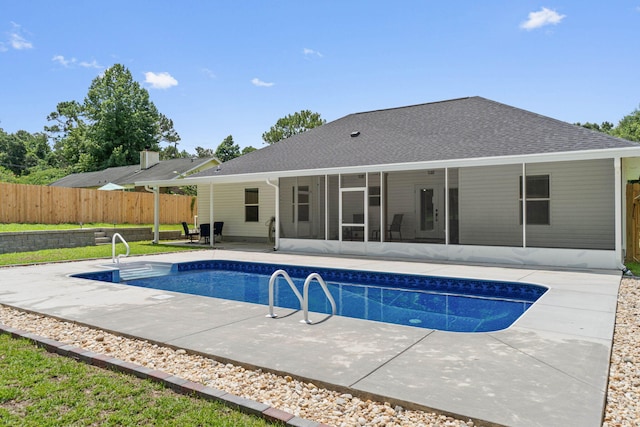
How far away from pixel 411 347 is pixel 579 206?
10.3m

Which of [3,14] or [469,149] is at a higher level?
[3,14]

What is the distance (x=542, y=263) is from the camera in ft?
32.8

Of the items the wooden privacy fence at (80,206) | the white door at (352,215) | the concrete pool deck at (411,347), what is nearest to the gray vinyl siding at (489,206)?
the white door at (352,215)

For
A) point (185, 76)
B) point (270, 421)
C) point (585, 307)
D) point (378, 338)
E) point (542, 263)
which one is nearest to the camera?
point (270, 421)

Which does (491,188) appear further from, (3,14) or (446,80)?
(3,14)

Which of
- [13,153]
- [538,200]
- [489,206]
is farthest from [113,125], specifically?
[538,200]

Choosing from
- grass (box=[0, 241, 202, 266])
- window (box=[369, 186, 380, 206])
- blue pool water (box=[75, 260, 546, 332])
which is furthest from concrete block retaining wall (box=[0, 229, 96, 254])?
window (box=[369, 186, 380, 206])

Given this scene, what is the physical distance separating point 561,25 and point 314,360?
51.0 feet

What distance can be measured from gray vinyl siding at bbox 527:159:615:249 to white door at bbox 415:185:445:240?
11.5ft

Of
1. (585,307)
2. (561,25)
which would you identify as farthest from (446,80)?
(585,307)

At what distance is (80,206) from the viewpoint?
19.4 metres

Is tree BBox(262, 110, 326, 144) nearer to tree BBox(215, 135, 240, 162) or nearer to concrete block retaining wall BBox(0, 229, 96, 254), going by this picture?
Result: tree BBox(215, 135, 240, 162)

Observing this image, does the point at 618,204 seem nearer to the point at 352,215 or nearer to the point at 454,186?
the point at 454,186

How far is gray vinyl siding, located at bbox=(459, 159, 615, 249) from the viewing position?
1169 cm
